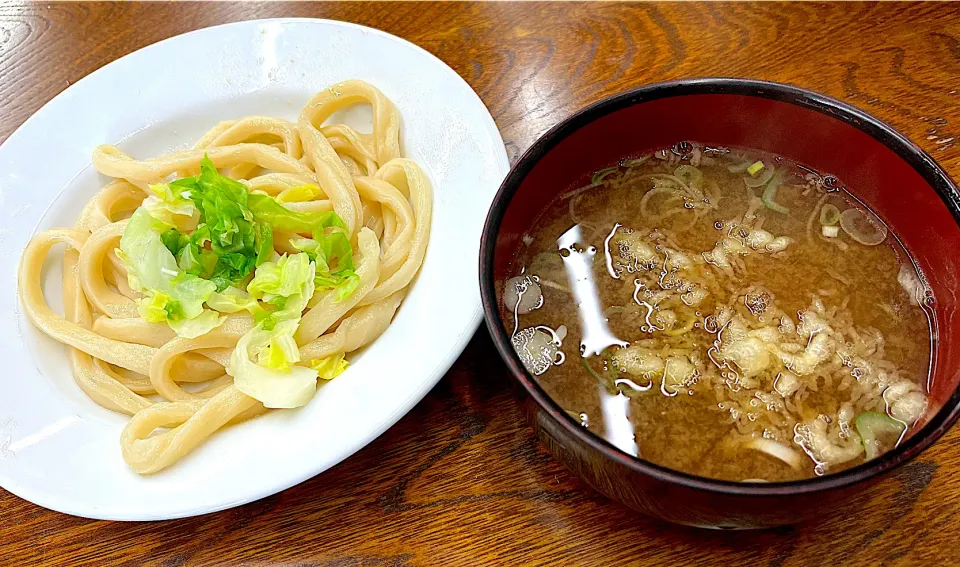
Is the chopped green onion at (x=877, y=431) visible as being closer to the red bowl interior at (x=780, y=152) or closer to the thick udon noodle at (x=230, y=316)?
the red bowl interior at (x=780, y=152)

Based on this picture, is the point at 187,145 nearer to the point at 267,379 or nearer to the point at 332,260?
the point at 332,260

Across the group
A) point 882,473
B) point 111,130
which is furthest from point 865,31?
point 111,130

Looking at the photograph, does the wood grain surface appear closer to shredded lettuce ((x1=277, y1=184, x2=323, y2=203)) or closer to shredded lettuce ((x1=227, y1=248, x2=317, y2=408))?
shredded lettuce ((x1=227, y1=248, x2=317, y2=408))

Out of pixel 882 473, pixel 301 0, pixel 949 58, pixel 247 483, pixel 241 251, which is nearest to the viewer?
pixel 882 473

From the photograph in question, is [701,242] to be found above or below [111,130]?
below

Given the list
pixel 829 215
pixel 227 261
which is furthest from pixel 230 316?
pixel 829 215

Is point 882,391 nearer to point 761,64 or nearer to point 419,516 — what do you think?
point 419,516

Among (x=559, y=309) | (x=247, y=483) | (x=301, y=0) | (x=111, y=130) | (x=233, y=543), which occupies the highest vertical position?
(x=301, y=0)
